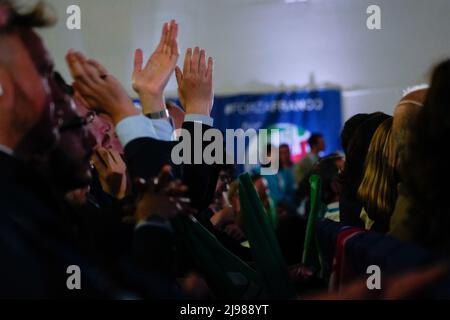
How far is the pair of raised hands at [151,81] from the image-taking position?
136cm

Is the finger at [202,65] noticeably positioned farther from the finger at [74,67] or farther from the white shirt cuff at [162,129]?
the finger at [74,67]

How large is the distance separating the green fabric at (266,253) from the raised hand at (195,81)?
283mm

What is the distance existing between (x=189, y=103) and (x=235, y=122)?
1982 mm

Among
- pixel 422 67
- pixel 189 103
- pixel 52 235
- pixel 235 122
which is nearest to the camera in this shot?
Result: pixel 52 235

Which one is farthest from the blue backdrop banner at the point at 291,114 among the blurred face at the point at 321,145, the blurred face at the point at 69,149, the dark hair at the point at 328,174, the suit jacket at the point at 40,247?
the suit jacket at the point at 40,247

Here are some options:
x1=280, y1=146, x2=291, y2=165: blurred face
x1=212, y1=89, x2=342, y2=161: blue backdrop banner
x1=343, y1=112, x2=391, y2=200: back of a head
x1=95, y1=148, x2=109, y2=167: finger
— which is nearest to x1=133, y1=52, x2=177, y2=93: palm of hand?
x1=95, y1=148, x2=109, y2=167: finger

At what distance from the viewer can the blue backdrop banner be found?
3775 mm

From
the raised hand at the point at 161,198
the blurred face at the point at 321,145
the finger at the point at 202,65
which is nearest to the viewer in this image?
the raised hand at the point at 161,198

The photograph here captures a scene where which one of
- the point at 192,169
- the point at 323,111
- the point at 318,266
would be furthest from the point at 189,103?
the point at 323,111

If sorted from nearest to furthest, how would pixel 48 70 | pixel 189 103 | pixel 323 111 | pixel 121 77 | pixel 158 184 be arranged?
pixel 48 70 < pixel 158 184 < pixel 189 103 < pixel 121 77 < pixel 323 111

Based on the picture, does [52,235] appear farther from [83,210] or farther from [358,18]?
[358,18]

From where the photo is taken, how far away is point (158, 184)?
4.30 ft

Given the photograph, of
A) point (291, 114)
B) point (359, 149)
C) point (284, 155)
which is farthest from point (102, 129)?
point (291, 114)

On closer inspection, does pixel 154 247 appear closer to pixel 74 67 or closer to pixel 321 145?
pixel 74 67
